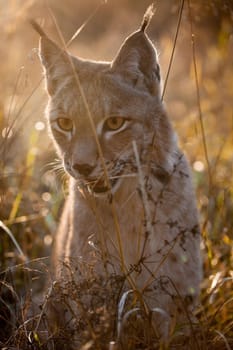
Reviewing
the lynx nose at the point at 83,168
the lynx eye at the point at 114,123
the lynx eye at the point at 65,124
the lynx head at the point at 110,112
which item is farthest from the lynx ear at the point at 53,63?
the lynx nose at the point at 83,168

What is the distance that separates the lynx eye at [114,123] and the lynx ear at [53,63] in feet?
1.57

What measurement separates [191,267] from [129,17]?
7.09 meters

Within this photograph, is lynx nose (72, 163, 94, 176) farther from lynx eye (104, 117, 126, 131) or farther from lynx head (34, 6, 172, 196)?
lynx eye (104, 117, 126, 131)

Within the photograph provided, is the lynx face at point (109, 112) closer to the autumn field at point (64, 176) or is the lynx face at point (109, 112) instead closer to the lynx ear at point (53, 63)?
the lynx ear at point (53, 63)

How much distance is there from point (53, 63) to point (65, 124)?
0.41 metres

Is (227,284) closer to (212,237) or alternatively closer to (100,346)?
(212,237)

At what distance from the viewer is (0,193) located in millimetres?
3930

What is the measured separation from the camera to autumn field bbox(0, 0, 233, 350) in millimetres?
3264

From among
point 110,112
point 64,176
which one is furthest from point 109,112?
point 64,176

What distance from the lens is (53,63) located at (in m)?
4.24

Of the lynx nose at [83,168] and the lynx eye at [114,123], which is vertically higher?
the lynx eye at [114,123]

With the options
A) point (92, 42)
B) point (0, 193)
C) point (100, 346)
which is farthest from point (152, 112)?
point (92, 42)

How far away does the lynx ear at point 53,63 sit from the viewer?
13.7 ft

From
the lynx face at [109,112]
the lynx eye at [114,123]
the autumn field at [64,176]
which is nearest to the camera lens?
the autumn field at [64,176]
